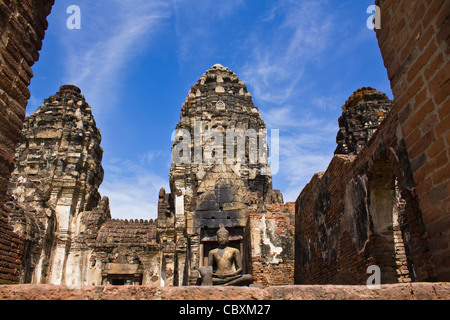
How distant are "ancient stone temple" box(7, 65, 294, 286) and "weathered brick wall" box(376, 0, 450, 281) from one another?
11247mm

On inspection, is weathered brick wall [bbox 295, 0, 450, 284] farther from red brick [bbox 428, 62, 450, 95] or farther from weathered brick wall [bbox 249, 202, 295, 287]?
weathered brick wall [bbox 249, 202, 295, 287]

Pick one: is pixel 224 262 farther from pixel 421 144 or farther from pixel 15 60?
pixel 15 60

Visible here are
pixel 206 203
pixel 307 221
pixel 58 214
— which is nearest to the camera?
pixel 307 221

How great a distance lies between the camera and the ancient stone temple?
17.5m

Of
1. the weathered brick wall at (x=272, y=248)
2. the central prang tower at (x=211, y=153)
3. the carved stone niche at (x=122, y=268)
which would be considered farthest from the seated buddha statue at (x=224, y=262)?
the carved stone niche at (x=122, y=268)

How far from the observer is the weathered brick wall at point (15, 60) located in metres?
3.88

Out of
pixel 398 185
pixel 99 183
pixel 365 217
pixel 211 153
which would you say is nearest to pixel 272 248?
pixel 365 217

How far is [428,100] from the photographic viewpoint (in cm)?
329

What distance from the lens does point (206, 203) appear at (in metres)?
10.5

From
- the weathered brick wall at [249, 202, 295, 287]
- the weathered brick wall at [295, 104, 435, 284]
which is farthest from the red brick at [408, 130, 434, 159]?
the weathered brick wall at [249, 202, 295, 287]

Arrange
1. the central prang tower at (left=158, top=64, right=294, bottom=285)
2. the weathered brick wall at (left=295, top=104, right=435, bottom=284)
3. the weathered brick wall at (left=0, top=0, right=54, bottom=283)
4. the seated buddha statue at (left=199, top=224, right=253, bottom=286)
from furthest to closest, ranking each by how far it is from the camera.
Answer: the central prang tower at (left=158, top=64, right=294, bottom=285) < the seated buddha statue at (left=199, top=224, right=253, bottom=286) < the weathered brick wall at (left=295, top=104, right=435, bottom=284) < the weathered brick wall at (left=0, top=0, right=54, bottom=283)
